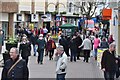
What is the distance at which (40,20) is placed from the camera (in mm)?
71438

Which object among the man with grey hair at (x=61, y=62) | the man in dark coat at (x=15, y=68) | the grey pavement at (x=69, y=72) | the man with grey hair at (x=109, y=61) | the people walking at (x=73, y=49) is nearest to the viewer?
the man in dark coat at (x=15, y=68)

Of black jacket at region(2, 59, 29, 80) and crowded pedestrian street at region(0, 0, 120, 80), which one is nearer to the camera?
black jacket at region(2, 59, 29, 80)

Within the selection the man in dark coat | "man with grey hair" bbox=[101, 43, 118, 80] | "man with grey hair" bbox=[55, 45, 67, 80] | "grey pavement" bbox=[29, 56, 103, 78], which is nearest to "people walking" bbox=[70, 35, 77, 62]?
"grey pavement" bbox=[29, 56, 103, 78]

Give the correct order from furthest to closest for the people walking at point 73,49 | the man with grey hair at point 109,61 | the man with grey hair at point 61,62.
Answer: the people walking at point 73,49 → the man with grey hair at point 109,61 → the man with grey hair at point 61,62


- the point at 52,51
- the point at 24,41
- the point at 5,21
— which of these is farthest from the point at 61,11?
the point at 24,41

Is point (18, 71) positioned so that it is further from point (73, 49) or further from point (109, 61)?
point (73, 49)

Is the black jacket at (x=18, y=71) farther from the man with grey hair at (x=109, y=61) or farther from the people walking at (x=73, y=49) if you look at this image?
the people walking at (x=73, y=49)

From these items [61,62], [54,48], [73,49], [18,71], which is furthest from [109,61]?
[54,48]

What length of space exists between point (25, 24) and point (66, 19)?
45.9ft

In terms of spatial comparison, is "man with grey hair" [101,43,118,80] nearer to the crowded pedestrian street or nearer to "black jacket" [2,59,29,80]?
the crowded pedestrian street

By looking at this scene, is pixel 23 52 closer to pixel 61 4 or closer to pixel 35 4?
pixel 35 4

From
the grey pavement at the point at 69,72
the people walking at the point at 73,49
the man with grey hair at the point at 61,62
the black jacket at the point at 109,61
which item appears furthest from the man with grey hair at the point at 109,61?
the people walking at the point at 73,49

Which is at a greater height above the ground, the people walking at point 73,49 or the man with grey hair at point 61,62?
the man with grey hair at point 61,62

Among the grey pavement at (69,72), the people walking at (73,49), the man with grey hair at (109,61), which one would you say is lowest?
the grey pavement at (69,72)
